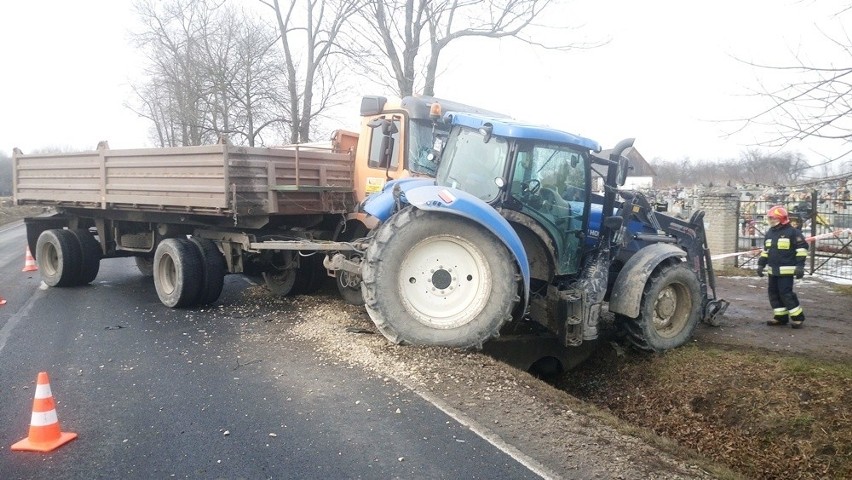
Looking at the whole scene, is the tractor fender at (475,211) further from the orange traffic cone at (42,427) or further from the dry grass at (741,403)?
the orange traffic cone at (42,427)

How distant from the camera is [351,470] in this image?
3553mm

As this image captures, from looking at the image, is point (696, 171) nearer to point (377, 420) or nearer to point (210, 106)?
point (210, 106)

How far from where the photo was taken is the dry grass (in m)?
4.85

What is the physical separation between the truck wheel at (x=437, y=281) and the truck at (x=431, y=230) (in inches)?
0.5

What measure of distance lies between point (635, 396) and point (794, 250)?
336cm

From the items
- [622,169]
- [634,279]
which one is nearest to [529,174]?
[622,169]

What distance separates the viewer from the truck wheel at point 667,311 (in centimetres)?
653

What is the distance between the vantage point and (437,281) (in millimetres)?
5555

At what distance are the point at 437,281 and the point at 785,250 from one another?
5.04 metres

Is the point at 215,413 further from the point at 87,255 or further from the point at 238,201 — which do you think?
the point at 87,255

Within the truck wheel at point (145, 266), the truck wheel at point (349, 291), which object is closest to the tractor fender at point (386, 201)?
the truck wheel at point (349, 291)

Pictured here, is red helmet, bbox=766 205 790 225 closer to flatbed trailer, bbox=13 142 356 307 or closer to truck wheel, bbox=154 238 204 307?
flatbed trailer, bbox=13 142 356 307

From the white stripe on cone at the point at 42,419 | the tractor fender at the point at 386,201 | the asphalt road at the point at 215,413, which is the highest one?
the tractor fender at the point at 386,201

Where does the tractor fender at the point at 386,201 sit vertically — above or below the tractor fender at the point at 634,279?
above
